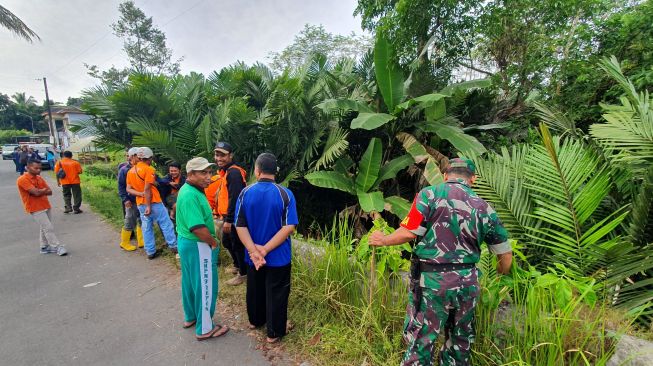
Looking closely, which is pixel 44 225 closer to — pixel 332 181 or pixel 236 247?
pixel 236 247

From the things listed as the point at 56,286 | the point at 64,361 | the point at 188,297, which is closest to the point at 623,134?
the point at 188,297

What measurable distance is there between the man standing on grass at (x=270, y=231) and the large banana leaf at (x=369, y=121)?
83.1 inches

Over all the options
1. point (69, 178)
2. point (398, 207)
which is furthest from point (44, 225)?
point (398, 207)

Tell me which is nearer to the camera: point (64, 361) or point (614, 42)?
point (64, 361)

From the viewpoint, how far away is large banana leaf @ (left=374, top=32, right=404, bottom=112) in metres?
5.48

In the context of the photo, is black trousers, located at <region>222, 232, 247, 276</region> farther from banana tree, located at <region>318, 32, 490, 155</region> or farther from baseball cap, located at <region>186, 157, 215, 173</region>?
banana tree, located at <region>318, 32, 490, 155</region>

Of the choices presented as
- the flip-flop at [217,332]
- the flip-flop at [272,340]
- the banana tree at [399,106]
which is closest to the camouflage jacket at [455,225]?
the flip-flop at [272,340]

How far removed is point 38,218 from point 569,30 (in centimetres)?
987

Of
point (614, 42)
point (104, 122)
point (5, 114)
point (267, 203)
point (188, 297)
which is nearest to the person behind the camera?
point (267, 203)

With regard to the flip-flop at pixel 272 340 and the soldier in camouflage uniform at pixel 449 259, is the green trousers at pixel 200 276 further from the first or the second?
the soldier in camouflage uniform at pixel 449 259

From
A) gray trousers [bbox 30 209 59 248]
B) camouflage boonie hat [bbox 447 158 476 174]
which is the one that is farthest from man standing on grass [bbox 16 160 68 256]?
camouflage boonie hat [bbox 447 158 476 174]

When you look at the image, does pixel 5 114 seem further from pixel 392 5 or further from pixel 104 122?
pixel 392 5

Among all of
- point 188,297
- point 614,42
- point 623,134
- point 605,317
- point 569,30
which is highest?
point 569,30

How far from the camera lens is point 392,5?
626 cm
